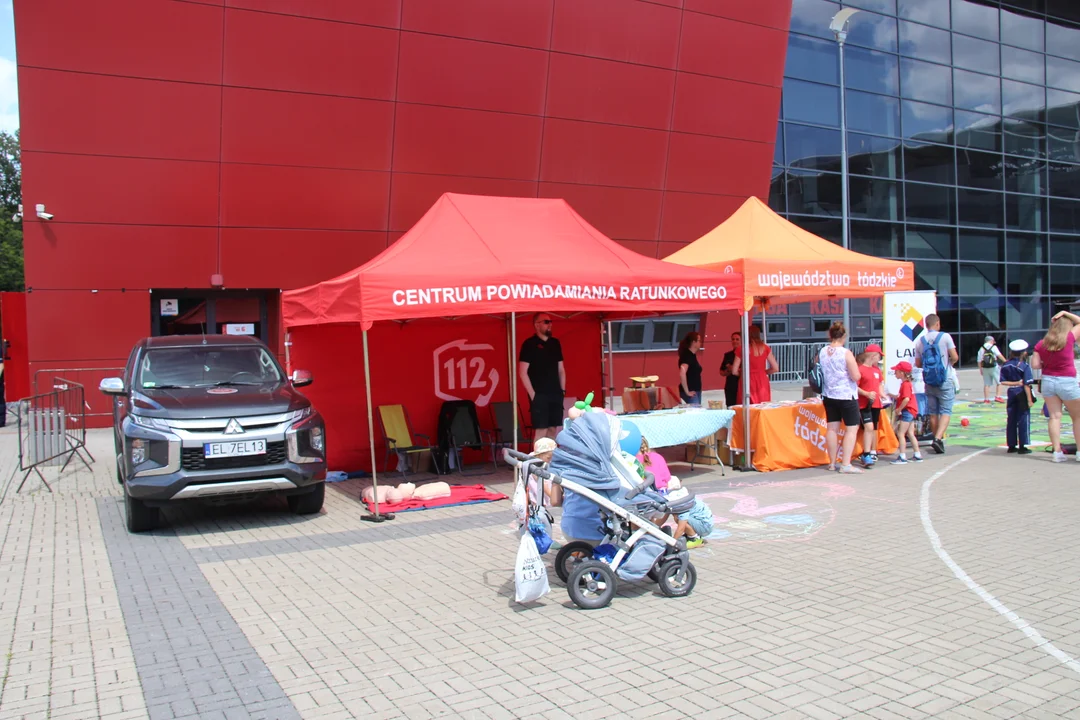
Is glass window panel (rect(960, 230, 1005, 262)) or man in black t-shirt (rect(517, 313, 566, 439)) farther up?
glass window panel (rect(960, 230, 1005, 262))

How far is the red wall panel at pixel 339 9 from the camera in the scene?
15.6 m

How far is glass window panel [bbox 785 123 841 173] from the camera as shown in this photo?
85.0 feet

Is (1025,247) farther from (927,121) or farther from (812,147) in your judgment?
(812,147)

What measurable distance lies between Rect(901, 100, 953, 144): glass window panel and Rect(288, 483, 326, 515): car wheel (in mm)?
26532

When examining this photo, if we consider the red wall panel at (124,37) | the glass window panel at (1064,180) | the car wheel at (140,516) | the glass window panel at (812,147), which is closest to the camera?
the car wheel at (140,516)

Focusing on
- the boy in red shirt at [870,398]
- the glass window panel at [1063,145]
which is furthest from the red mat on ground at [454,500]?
the glass window panel at [1063,145]

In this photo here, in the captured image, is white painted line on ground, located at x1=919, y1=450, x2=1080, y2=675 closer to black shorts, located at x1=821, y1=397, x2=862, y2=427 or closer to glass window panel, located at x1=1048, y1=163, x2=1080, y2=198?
black shorts, located at x1=821, y1=397, x2=862, y2=427

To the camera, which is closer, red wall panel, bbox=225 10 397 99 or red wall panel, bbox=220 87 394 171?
red wall panel, bbox=225 10 397 99

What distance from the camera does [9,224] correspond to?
192 ft

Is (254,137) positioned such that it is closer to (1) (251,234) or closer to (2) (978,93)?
(1) (251,234)

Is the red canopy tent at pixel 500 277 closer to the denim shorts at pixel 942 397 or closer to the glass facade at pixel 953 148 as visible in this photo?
the denim shorts at pixel 942 397

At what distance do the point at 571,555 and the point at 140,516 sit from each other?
A: 14.7 ft

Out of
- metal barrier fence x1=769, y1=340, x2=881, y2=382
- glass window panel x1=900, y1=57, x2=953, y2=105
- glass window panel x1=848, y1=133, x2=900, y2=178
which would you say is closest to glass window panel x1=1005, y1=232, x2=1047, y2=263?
glass window panel x1=900, y1=57, x2=953, y2=105

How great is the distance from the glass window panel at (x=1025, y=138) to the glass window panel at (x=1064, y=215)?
2128 millimetres
